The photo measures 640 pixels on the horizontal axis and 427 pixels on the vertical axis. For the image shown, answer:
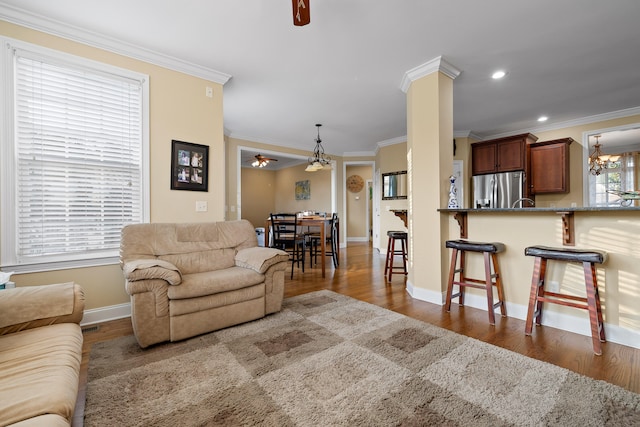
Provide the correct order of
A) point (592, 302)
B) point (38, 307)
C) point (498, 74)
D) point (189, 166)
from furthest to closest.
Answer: point (498, 74)
point (189, 166)
point (592, 302)
point (38, 307)

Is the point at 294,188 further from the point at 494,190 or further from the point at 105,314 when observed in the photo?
the point at 105,314

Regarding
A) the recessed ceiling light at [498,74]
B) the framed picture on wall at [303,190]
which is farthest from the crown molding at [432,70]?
the framed picture on wall at [303,190]

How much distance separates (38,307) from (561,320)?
3.61 metres

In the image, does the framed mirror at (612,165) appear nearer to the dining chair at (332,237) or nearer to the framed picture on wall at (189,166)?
the dining chair at (332,237)

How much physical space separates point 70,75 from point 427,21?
3.22 m

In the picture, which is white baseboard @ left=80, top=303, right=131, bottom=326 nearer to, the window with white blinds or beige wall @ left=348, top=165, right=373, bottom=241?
the window with white blinds

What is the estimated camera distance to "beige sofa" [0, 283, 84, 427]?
84 centimetres

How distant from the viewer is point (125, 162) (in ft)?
9.09

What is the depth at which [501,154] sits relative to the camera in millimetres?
5246

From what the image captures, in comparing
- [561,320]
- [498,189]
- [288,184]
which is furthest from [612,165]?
[288,184]

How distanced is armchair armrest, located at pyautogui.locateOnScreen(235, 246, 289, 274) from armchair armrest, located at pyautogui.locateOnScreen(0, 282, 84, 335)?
1.25 m

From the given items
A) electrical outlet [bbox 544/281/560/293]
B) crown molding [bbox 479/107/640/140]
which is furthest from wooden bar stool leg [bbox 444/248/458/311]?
crown molding [bbox 479/107/640/140]

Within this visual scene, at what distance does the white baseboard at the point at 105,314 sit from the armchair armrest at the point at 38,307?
1.28m

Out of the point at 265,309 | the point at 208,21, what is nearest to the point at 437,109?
the point at 208,21
